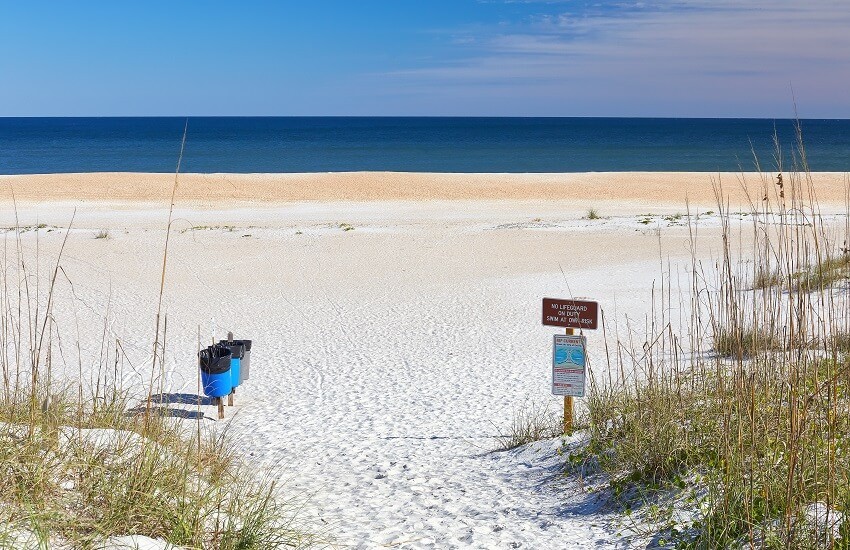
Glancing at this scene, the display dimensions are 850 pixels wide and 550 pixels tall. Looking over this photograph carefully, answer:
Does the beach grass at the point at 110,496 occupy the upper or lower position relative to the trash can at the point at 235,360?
lower

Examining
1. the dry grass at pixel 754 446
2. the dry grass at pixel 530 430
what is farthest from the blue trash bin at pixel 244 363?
the dry grass at pixel 754 446

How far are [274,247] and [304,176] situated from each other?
74.5ft

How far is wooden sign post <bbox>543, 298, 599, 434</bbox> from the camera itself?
651 cm

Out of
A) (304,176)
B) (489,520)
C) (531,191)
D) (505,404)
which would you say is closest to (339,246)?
(505,404)

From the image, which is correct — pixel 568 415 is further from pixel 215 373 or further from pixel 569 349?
pixel 215 373

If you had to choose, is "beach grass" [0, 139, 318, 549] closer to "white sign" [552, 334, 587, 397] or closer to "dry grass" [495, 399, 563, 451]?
"dry grass" [495, 399, 563, 451]

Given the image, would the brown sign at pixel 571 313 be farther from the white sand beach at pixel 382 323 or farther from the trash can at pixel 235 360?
the trash can at pixel 235 360

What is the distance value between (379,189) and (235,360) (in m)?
27.6

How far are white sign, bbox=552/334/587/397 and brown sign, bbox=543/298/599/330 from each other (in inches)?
4.3

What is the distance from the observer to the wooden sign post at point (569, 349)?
21.4ft

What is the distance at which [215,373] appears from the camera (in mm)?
7609

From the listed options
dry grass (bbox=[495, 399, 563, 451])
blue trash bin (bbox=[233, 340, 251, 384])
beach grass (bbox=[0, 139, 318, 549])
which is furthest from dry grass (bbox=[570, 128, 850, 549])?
blue trash bin (bbox=[233, 340, 251, 384])

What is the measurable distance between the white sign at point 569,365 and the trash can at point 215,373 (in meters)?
2.99

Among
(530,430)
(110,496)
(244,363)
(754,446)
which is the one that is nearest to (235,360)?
(244,363)
